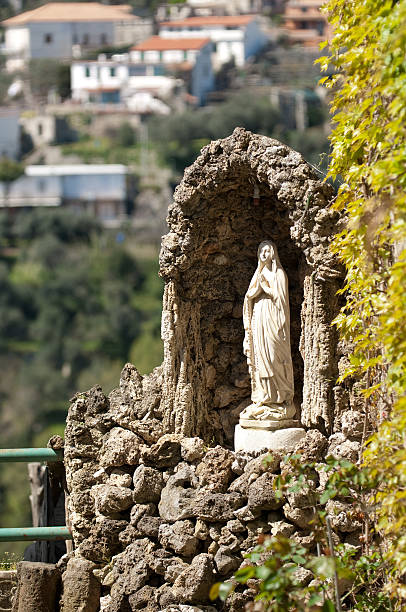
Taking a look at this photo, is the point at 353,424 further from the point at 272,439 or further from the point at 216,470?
the point at 216,470

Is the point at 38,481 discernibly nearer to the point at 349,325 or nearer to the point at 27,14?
the point at 349,325

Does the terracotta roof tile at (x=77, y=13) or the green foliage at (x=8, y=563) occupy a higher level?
the terracotta roof tile at (x=77, y=13)

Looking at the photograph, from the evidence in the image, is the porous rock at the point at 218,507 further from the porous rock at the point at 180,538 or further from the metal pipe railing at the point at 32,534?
the metal pipe railing at the point at 32,534

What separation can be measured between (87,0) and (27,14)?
2064cm

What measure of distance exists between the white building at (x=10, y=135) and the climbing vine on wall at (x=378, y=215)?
75814mm

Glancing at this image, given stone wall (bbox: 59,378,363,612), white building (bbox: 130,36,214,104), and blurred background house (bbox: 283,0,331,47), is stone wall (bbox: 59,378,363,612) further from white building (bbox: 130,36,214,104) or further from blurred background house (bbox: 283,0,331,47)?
white building (bbox: 130,36,214,104)

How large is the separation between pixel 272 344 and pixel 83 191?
67.4m

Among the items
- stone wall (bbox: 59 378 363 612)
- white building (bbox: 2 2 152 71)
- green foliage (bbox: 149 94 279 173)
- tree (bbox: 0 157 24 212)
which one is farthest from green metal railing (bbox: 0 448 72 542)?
tree (bbox: 0 157 24 212)

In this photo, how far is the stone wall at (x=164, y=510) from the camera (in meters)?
8.67

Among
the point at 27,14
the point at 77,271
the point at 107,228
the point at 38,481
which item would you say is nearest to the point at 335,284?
the point at 38,481

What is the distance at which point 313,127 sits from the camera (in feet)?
230

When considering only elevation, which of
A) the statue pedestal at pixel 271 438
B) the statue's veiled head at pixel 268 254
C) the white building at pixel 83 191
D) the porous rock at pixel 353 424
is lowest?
the white building at pixel 83 191

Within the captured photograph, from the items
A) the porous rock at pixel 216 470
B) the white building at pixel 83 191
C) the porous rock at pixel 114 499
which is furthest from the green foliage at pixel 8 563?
the white building at pixel 83 191

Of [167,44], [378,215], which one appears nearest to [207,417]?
A: [378,215]
